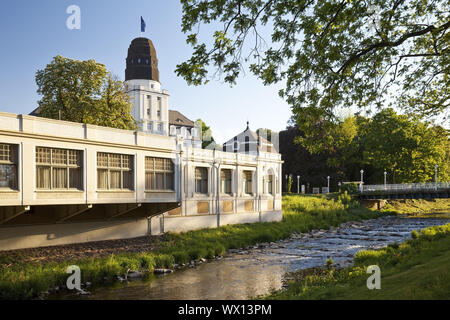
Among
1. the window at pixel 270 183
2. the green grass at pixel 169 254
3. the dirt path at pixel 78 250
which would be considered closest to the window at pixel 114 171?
the dirt path at pixel 78 250

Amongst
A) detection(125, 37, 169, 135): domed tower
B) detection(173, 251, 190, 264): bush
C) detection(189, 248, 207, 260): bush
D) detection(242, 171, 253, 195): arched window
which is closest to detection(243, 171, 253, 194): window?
detection(242, 171, 253, 195): arched window

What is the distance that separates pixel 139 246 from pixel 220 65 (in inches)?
578

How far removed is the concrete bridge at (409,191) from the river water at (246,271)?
22794 mm

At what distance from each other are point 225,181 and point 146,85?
49.5 m

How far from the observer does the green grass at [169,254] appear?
15286 mm

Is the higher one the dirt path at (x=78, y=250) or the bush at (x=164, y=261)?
the dirt path at (x=78, y=250)

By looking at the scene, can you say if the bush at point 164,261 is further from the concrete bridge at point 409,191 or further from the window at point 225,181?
the concrete bridge at point 409,191

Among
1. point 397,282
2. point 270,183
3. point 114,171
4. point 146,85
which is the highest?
point 146,85

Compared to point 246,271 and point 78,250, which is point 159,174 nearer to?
point 78,250

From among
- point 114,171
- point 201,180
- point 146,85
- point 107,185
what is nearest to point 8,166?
point 107,185

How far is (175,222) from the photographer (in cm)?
2633

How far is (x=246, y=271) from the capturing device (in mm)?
19656
